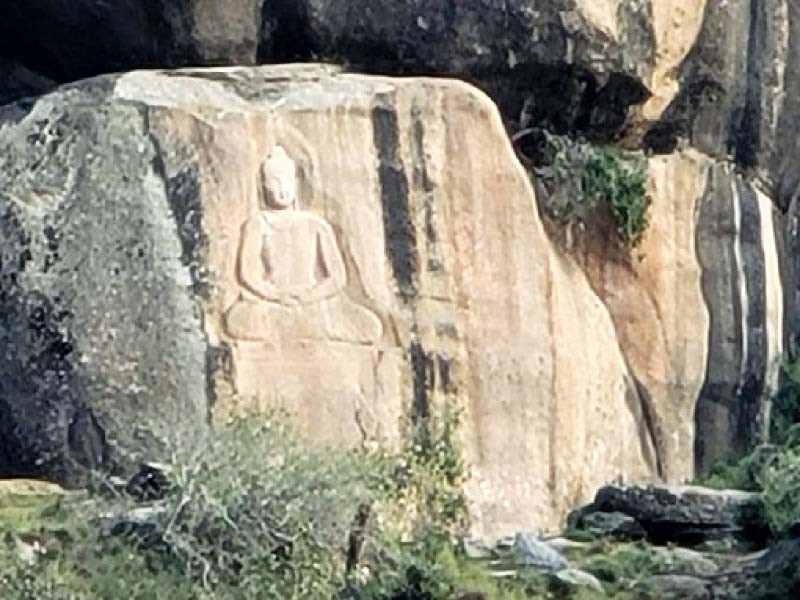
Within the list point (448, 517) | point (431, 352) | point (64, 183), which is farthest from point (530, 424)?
point (64, 183)

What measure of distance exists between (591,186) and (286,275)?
233 centimetres

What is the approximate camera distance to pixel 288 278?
17.2 meters

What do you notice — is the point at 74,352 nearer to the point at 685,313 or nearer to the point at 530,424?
the point at 530,424

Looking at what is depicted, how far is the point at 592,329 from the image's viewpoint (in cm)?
1827

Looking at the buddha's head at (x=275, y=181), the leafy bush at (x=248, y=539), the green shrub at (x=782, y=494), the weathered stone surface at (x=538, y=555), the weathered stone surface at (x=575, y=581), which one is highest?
the buddha's head at (x=275, y=181)

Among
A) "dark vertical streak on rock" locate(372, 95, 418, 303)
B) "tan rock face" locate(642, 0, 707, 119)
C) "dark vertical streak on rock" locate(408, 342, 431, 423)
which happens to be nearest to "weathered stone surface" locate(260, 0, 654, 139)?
"tan rock face" locate(642, 0, 707, 119)

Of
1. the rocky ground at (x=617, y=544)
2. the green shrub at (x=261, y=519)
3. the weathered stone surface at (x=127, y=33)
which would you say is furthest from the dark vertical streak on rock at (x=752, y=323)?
the green shrub at (x=261, y=519)

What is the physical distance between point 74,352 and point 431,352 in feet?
6.93

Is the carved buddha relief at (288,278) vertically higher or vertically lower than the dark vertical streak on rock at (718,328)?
higher

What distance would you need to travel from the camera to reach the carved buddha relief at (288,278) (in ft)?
55.8

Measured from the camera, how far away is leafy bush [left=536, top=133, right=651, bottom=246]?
18391mm

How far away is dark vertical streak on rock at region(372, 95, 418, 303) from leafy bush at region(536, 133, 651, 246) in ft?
4.07

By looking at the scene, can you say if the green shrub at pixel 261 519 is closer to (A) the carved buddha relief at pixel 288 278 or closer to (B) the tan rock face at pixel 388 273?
(B) the tan rock face at pixel 388 273

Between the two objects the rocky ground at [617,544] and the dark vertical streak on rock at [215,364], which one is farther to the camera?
the dark vertical streak on rock at [215,364]
